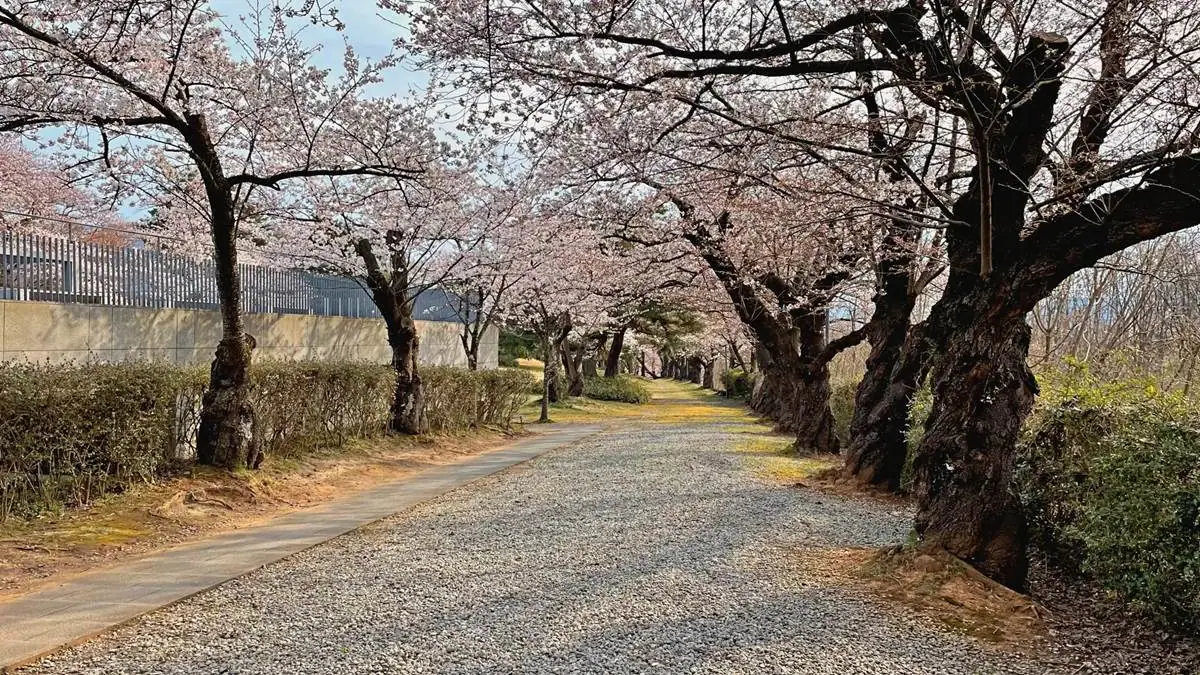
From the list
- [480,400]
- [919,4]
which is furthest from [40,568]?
[480,400]

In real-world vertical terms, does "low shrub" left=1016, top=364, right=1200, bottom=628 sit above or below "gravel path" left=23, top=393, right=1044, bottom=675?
above

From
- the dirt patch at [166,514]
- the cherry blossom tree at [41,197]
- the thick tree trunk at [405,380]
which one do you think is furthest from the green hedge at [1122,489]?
the cherry blossom tree at [41,197]

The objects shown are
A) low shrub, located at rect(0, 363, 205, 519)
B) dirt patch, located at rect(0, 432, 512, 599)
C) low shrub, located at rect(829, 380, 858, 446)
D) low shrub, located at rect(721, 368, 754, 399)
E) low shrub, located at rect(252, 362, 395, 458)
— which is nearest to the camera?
dirt patch, located at rect(0, 432, 512, 599)

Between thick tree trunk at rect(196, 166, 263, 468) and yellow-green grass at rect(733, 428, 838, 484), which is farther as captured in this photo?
yellow-green grass at rect(733, 428, 838, 484)

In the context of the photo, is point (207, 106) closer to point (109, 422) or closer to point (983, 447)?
point (109, 422)

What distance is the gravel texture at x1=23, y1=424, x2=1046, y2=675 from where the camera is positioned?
3574 mm

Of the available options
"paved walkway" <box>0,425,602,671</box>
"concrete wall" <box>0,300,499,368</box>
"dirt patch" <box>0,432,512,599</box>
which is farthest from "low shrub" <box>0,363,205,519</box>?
"concrete wall" <box>0,300,499,368</box>

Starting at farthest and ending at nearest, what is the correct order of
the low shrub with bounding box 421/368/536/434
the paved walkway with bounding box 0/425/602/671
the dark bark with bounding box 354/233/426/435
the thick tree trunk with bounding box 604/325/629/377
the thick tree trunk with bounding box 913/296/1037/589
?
1. the thick tree trunk with bounding box 604/325/629/377
2. the low shrub with bounding box 421/368/536/434
3. the dark bark with bounding box 354/233/426/435
4. the thick tree trunk with bounding box 913/296/1037/589
5. the paved walkway with bounding box 0/425/602/671

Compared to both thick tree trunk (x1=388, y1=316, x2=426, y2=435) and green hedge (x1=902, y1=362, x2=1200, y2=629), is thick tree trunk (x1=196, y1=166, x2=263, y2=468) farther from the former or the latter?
green hedge (x1=902, y1=362, x2=1200, y2=629)

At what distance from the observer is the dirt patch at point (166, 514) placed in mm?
5270

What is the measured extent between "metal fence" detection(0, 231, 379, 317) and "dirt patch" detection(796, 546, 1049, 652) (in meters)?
9.06

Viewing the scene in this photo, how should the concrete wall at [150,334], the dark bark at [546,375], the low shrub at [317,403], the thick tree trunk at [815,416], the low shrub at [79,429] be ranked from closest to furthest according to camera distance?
the low shrub at [79,429] → the concrete wall at [150,334] → the low shrub at [317,403] → the thick tree trunk at [815,416] → the dark bark at [546,375]

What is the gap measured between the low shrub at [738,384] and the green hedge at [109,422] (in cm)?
2565

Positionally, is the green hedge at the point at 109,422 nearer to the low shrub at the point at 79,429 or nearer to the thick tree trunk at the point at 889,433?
the low shrub at the point at 79,429
